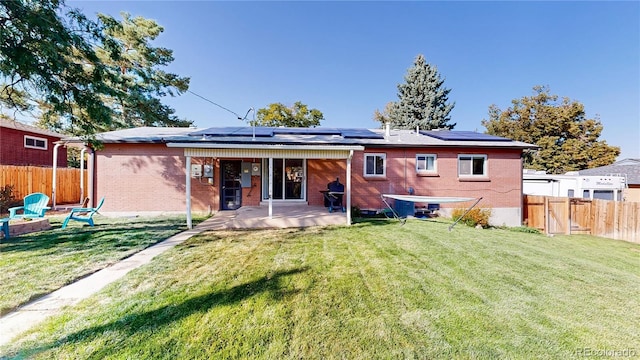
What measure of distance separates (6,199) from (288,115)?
21.9 meters

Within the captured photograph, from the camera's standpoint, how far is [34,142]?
14.2 m

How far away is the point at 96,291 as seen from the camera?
3.46 meters

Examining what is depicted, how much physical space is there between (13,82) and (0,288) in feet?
21.8

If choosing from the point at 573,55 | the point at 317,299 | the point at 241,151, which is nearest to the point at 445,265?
the point at 317,299

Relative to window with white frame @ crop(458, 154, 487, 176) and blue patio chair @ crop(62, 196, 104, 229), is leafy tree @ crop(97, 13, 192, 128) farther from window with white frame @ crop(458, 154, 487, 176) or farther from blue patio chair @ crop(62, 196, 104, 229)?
window with white frame @ crop(458, 154, 487, 176)

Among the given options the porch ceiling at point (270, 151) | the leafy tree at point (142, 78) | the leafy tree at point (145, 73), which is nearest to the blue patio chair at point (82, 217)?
the porch ceiling at point (270, 151)

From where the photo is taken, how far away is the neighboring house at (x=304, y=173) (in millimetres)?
9703

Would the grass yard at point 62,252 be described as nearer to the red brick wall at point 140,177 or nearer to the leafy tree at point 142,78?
the red brick wall at point 140,177

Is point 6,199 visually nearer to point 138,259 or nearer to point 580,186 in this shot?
point 138,259

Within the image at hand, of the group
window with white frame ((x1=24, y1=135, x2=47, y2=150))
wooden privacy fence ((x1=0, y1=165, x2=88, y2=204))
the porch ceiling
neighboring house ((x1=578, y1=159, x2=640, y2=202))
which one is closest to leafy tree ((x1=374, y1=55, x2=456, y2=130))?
neighboring house ((x1=578, y1=159, x2=640, y2=202))

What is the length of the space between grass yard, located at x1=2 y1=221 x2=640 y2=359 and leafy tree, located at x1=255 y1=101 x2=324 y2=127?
931 inches

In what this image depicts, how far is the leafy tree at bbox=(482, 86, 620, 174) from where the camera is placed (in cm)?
2234

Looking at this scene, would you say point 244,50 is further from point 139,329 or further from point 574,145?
point 574,145

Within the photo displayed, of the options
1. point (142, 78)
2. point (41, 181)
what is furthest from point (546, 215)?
point (142, 78)
